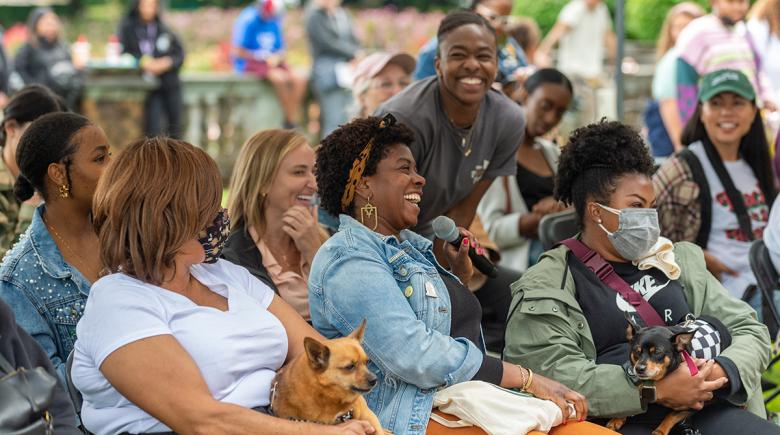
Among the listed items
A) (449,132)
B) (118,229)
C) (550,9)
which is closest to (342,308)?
(118,229)

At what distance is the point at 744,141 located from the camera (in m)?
6.02

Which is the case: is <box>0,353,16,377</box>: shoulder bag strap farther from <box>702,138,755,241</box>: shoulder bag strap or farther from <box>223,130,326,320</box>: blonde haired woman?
<box>702,138,755,241</box>: shoulder bag strap

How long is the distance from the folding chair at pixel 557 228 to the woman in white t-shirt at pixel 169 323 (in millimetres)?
2184

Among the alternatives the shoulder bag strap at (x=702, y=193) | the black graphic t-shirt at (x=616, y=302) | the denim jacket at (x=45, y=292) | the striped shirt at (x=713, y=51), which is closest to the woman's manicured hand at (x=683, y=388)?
the black graphic t-shirt at (x=616, y=302)

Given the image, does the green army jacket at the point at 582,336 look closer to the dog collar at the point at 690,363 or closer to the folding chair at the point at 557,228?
the dog collar at the point at 690,363

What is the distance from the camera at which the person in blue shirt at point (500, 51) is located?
651cm

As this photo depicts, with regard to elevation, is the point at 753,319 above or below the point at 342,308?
below

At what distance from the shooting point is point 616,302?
4.32 metres

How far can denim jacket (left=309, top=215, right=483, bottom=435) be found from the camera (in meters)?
3.70

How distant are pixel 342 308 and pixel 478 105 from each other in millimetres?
1853

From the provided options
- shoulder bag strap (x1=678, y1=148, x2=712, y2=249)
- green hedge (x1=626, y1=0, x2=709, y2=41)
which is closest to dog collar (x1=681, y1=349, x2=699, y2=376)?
shoulder bag strap (x1=678, y1=148, x2=712, y2=249)

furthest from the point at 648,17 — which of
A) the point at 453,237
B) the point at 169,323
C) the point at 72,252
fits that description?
the point at 169,323

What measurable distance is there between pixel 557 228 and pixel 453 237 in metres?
1.32

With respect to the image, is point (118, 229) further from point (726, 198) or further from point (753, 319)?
point (726, 198)
